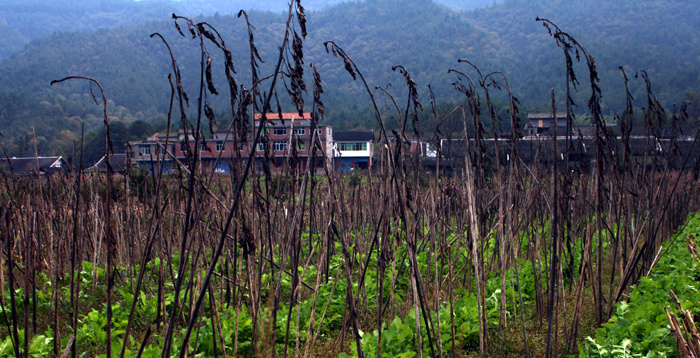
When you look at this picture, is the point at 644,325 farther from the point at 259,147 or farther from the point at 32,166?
the point at 32,166

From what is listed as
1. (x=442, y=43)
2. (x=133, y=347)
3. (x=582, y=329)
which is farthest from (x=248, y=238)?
(x=442, y=43)

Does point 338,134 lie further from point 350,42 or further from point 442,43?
point 350,42

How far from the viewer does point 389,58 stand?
157000mm

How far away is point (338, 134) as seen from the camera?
56.3m

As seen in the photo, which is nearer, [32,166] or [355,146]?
[32,166]

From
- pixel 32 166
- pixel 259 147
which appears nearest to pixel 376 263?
pixel 259 147

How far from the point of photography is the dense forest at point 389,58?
3332 inches

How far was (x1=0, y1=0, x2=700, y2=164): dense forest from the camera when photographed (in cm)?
8462

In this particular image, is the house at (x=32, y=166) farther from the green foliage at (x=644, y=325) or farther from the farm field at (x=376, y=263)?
the green foliage at (x=644, y=325)

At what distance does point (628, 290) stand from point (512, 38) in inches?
6905

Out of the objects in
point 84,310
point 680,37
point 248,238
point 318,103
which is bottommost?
point 84,310

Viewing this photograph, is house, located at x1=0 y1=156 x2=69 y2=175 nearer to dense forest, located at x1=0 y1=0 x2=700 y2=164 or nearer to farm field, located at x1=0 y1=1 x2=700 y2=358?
farm field, located at x1=0 y1=1 x2=700 y2=358

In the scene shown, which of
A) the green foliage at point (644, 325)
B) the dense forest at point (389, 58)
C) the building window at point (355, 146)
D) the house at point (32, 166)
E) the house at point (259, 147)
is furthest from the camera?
the dense forest at point (389, 58)

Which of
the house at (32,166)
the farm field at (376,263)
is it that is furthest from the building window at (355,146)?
the farm field at (376,263)
